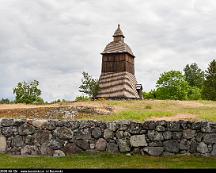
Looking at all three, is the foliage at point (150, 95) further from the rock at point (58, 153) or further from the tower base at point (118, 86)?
the rock at point (58, 153)

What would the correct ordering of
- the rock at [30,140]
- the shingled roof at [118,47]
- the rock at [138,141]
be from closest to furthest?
the rock at [138,141] → the rock at [30,140] → the shingled roof at [118,47]

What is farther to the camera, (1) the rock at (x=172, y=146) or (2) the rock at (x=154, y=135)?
(2) the rock at (x=154, y=135)

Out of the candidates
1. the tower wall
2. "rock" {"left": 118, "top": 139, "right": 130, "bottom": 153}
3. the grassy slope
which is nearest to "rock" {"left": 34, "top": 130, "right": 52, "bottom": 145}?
"rock" {"left": 118, "top": 139, "right": 130, "bottom": 153}

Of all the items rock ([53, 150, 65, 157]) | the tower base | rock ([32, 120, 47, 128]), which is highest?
the tower base

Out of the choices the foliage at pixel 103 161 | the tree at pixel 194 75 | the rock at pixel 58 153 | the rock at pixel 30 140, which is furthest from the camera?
the tree at pixel 194 75

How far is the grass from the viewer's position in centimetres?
1734

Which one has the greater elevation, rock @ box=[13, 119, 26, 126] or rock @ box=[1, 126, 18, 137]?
rock @ box=[13, 119, 26, 126]

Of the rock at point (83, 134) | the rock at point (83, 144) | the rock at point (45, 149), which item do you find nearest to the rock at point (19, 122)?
the rock at point (45, 149)

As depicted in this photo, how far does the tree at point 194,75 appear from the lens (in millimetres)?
111750

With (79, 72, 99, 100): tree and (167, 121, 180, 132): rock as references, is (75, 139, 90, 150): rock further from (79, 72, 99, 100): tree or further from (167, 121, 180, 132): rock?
(79, 72, 99, 100): tree

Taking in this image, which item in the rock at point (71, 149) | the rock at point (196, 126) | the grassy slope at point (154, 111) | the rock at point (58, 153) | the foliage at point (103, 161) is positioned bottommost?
the foliage at point (103, 161)

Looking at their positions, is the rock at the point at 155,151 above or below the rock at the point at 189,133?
below

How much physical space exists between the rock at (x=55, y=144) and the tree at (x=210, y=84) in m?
52.1

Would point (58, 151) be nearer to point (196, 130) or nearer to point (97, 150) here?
point (97, 150)
